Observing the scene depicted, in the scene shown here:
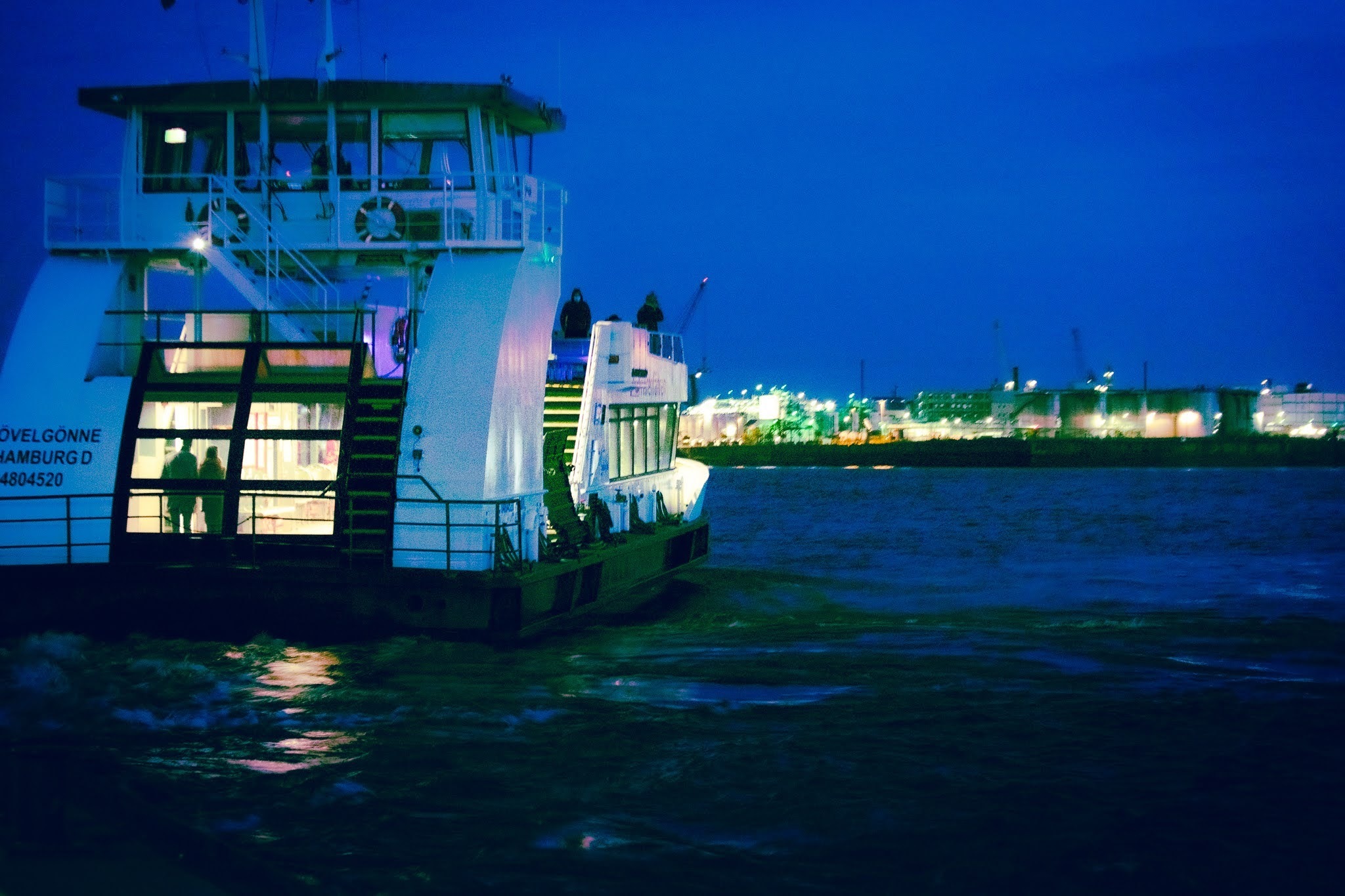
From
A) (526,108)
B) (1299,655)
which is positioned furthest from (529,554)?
(1299,655)

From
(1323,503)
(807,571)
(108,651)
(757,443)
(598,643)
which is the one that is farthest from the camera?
(757,443)

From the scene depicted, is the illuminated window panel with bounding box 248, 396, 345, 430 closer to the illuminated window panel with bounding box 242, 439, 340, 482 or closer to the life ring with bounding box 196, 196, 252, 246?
the illuminated window panel with bounding box 242, 439, 340, 482

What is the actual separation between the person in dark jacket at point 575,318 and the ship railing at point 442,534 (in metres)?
10.2

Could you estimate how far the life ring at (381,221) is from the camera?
17.2 metres

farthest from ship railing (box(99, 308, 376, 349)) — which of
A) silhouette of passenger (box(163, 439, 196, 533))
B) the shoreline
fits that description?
the shoreline

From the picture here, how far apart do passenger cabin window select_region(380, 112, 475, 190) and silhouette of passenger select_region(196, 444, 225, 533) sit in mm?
4240

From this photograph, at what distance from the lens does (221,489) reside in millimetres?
15703

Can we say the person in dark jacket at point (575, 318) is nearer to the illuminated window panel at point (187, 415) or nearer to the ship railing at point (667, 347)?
the ship railing at point (667, 347)

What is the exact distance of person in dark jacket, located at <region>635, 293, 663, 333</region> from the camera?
25.9 metres

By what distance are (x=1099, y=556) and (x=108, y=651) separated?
25.9 m

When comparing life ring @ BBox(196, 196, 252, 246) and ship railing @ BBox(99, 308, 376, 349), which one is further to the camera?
life ring @ BBox(196, 196, 252, 246)

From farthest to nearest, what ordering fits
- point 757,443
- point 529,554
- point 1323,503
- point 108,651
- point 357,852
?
point 757,443 → point 1323,503 → point 529,554 → point 108,651 → point 357,852

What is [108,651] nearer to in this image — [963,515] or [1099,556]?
[1099,556]

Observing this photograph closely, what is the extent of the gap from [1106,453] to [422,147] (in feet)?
420
